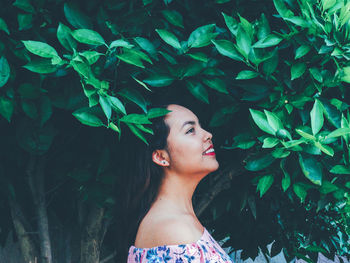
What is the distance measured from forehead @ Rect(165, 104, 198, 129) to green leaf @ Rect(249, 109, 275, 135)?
660 mm

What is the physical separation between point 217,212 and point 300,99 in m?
1.06

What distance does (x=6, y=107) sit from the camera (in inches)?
71.4

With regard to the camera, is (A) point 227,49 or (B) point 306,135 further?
(A) point 227,49

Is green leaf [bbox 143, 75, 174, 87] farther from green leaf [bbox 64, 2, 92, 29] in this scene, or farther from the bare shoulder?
the bare shoulder

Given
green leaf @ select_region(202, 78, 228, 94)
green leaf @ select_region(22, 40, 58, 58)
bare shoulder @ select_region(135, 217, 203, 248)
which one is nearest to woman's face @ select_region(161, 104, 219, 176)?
bare shoulder @ select_region(135, 217, 203, 248)

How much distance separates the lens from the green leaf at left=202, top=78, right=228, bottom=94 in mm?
2008

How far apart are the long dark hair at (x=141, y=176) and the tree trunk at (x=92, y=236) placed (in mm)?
155

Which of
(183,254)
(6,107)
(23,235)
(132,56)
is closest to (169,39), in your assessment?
(132,56)

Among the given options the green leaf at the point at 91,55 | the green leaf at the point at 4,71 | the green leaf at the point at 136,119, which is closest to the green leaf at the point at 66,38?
the green leaf at the point at 91,55

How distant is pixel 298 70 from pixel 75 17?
94 cm

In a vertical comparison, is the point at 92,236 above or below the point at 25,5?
below

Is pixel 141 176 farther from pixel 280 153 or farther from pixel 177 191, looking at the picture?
A: pixel 280 153

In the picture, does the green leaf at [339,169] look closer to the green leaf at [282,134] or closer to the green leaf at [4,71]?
the green leaf at [282,134]

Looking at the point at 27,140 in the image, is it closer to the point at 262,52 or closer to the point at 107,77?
the point at 107,77
